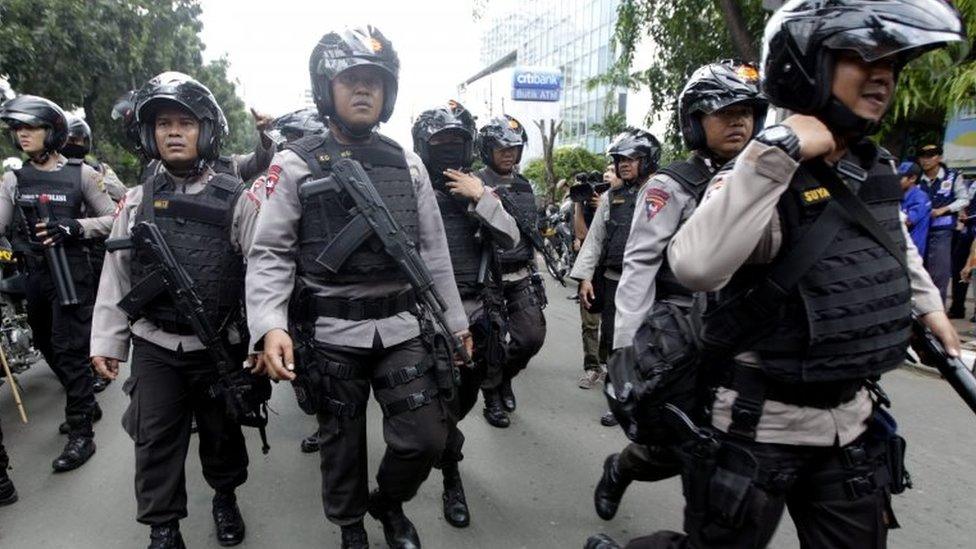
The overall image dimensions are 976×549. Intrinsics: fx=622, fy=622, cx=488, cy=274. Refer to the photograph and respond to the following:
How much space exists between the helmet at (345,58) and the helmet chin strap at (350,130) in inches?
0.4

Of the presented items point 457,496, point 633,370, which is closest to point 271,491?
point 457,496

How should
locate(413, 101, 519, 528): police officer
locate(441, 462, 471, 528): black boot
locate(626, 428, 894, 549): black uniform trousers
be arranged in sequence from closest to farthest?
locate(626, 428, 894, 549): black uniform trousers → locate(441, 462, 471, 528): black boot → locate(413, 101, 519, 528): police officer

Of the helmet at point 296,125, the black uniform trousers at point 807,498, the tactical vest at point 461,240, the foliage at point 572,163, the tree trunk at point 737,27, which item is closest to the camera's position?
the black uniform trousers at point 807,498

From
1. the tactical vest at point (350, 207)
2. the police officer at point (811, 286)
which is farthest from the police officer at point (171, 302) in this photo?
the police officer at point (811, 286)

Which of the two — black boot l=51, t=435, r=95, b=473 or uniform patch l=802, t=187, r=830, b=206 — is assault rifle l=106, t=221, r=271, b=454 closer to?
black boot l=51, t=435, r=95, b=473

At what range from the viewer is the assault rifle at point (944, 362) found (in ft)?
5.60

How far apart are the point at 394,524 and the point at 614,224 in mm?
2449

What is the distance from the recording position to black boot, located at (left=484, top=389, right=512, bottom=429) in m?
4.26

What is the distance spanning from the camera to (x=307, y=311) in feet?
8.04

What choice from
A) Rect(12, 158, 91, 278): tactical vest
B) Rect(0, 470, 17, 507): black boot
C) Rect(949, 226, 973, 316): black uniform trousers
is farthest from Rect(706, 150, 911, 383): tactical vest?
Rect(949, 226, 973, 316): black uniform trousers

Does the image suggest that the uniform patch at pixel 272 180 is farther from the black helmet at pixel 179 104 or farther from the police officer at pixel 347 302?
the black helmet at pixel 179 104

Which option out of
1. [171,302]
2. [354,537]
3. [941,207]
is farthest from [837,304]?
[941,207]

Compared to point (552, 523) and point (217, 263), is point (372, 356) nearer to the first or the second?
point (217, 263)

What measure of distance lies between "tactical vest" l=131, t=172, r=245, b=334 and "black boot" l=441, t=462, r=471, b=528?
127 cm
